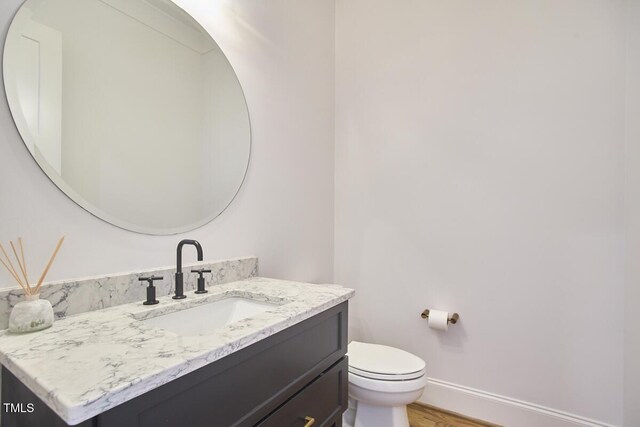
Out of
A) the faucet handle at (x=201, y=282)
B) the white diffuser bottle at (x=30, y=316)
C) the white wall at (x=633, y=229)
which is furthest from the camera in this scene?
the white wall at (x=633, y=229)

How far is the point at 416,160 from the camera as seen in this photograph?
1.99 m

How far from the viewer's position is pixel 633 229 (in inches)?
54.7

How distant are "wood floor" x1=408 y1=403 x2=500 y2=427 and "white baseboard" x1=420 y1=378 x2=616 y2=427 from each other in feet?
0.09

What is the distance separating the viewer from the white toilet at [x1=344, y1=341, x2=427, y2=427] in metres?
1.43

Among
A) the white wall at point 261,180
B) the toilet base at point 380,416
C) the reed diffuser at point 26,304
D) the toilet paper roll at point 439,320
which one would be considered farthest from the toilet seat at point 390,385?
the reed diffuser at point 26,304

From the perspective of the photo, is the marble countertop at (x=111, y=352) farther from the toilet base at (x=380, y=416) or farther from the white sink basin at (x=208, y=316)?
the toilet base at (x=380, y=416)

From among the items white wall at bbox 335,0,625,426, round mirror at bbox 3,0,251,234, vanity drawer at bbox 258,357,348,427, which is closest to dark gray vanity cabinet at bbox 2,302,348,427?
vanity drawer at bbox 258,357,348,427

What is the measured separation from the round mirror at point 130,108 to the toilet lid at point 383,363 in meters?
1.00

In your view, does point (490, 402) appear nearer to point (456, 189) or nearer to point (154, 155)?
point (456, 189)

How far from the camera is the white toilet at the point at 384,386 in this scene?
143cm

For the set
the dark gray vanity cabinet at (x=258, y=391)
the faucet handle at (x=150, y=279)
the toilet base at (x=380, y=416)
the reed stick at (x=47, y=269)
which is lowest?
the toilet base at (x=380, y=416)

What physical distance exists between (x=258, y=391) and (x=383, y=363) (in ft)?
3.05

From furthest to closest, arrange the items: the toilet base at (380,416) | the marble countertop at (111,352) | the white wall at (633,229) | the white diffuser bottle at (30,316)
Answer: the toilet base at (380,416) < the white wall at (633,229) < the white diffuser bottle at (30,316) < the marble countertop at (111,352)

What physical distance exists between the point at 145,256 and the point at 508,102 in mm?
1919
